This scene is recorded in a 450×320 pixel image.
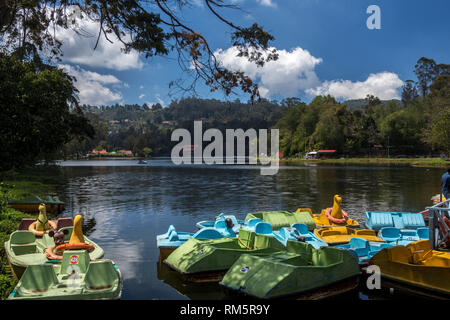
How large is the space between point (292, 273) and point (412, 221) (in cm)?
1132

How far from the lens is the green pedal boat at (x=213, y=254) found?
36.4ft

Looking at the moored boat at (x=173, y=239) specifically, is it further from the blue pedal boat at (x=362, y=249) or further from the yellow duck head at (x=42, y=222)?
the blue pedal boat at (x=362, y=249)

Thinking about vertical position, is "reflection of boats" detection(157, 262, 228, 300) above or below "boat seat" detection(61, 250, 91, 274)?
below

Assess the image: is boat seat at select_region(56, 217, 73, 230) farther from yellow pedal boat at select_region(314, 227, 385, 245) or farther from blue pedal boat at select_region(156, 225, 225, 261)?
yellow pedal boat at select_region(314, 227, 385, 245)

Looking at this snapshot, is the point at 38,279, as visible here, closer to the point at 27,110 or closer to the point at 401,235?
the point at 401,235

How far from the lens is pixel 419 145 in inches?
4879

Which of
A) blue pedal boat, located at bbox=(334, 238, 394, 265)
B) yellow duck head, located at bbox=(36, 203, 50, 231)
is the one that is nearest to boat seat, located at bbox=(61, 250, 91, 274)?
yellow duck head, located at bbox=(36, 203, 50, 231)

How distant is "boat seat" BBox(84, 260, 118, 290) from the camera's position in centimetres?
897

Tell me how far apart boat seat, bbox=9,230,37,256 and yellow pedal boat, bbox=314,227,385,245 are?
33.5 ft

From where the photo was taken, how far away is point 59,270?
10.2 meters

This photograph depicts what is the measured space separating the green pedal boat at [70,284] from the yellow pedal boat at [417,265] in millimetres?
7224

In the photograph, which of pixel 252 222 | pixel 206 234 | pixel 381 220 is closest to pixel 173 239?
pixel 206 234
